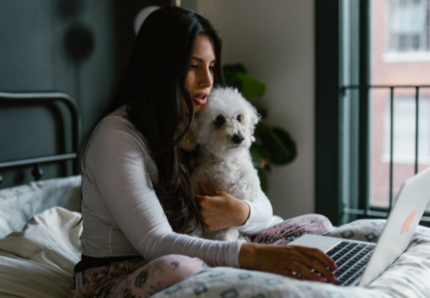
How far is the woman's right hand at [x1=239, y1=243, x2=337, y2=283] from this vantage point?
0.87 metres

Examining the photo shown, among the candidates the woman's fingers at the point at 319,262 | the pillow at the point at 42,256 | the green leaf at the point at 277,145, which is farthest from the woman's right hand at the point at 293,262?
the green leaf at the point at 277,145

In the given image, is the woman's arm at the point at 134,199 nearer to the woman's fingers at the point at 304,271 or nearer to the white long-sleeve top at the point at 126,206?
the white long-sleeve top at the point at 126,206

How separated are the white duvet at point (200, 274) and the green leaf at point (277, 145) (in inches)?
47.9

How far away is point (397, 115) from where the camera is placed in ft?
9.86

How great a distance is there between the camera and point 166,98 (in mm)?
1220

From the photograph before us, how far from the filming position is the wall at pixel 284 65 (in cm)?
259

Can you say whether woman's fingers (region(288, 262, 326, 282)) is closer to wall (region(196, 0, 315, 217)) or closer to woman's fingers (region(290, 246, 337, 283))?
woman's fingers (region(290, 246, 337, 283))

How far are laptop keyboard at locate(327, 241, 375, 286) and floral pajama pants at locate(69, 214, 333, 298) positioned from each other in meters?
0.27

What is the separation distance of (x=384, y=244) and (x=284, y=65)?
6.23 ft

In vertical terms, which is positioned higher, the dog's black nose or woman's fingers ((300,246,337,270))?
the dog's black nose

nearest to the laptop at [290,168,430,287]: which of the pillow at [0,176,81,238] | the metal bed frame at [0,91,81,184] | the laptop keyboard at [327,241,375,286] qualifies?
the laptop keyboard at [327,241,375,286]

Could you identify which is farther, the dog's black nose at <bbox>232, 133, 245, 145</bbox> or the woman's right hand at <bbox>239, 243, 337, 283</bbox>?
the dog's black nose at <bbox>232, 133, 245, 145</bbox>

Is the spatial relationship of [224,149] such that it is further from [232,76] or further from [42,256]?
[232,76]

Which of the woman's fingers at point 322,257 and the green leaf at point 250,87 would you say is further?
the green leaf at point 250,87
